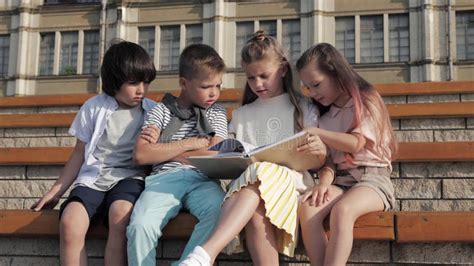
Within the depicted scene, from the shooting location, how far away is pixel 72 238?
2.63m

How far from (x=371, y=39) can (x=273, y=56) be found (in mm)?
21212

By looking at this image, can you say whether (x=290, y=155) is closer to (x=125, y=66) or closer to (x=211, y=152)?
(x=211, y=152)

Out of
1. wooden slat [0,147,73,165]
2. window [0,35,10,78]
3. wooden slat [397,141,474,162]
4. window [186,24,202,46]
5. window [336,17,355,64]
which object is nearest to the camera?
wooden slat [397,141,474,162]

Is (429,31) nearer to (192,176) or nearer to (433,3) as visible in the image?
(433,3)

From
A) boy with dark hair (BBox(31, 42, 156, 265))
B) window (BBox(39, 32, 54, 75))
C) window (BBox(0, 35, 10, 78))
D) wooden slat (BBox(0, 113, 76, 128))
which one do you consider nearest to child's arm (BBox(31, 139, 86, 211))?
boy with dark hair (BBox(31, 42, 156, 265))

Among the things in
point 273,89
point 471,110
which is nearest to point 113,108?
point 273,89

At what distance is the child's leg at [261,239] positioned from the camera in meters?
2.38

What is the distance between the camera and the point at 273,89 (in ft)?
9.72

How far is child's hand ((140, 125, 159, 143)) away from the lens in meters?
2.89

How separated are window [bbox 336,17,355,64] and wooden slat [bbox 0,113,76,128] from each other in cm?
Result: 1910

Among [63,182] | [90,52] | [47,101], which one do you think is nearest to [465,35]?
[90,52]

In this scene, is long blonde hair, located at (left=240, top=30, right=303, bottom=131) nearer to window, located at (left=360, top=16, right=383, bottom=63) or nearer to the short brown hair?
the short brown hair

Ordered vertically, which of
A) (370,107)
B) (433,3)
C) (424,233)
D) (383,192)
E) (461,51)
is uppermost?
(433,3)

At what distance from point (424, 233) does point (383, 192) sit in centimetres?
27
